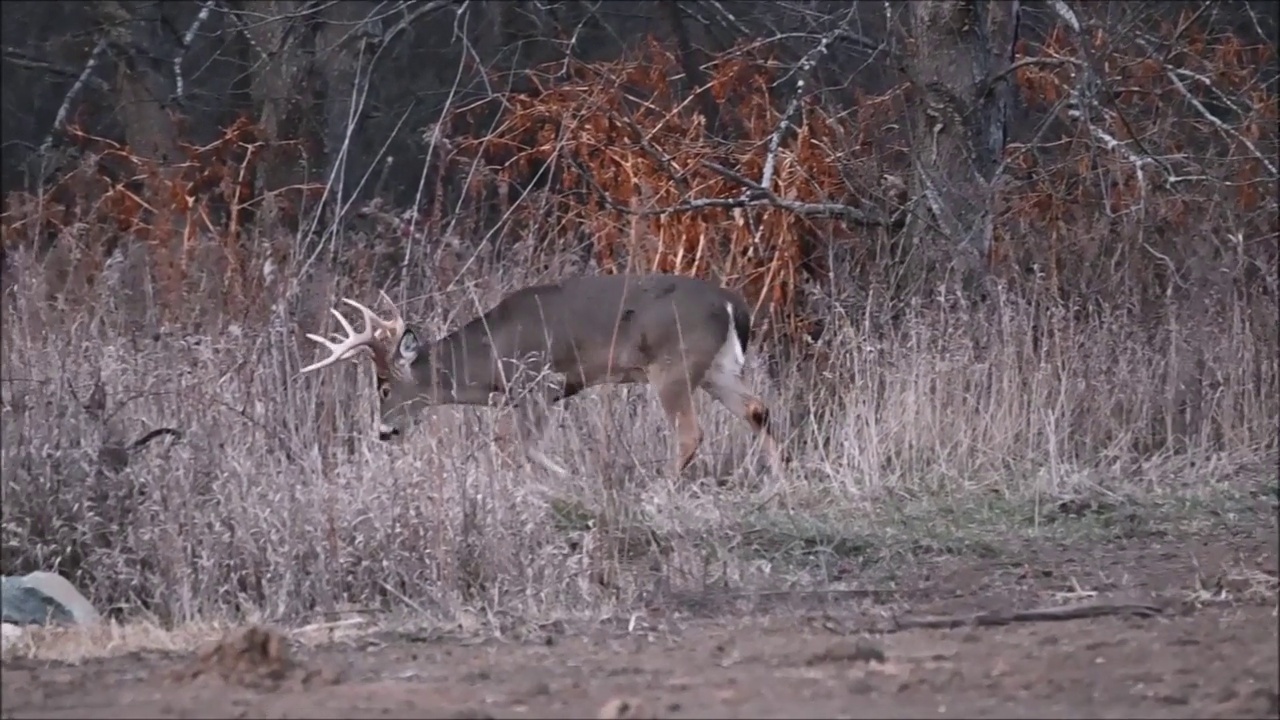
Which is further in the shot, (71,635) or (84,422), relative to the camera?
(84,422)

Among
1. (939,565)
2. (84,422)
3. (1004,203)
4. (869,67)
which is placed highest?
(869,67)

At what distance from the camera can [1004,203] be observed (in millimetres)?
11555

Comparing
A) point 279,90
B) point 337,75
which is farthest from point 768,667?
point 337,75

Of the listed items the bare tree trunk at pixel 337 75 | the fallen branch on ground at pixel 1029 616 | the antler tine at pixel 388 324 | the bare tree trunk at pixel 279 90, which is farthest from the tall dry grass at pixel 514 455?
the bare tree trunk at pixel 337 75

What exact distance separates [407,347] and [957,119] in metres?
3.68

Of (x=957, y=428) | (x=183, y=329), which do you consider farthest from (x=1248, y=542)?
(x=183, y=329)

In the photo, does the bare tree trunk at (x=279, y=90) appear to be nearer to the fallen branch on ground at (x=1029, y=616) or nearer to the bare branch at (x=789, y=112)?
the bare branch at (x=789, y=112)

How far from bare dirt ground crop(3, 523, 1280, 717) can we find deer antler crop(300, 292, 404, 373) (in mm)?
4418

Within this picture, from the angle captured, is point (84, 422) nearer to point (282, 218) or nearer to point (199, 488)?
point (199, 488)

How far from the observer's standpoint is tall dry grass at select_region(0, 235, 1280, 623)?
6.63m

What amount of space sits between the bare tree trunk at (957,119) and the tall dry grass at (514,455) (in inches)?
29.6

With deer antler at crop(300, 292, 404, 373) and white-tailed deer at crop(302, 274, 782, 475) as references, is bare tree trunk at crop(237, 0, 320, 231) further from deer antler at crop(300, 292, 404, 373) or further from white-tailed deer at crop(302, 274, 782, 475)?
white-tailed deer at crop(302, 274, 782, 475)

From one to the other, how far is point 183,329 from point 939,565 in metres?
4.54

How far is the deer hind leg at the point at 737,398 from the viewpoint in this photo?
1041 cm
